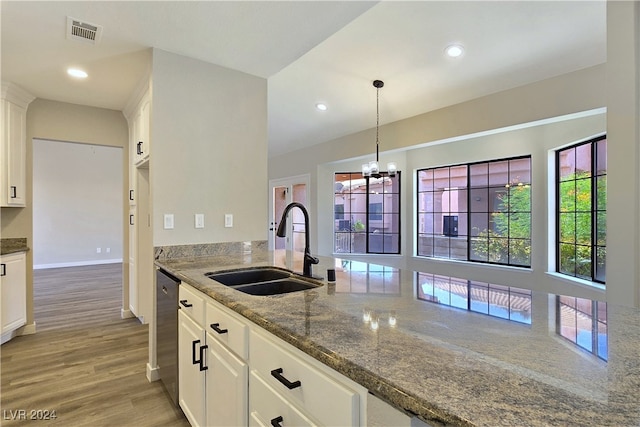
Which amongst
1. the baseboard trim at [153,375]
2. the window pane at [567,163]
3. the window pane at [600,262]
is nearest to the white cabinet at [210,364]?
the baseboard trim at [153,375]

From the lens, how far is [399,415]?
2.15ft

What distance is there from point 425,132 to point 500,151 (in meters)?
1.22

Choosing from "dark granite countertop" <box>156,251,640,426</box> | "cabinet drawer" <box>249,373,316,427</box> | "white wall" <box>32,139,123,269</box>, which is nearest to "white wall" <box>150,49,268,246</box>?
"dark granite countertop" <box>156,251,640,426</box>

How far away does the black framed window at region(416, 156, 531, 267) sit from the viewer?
4641mm

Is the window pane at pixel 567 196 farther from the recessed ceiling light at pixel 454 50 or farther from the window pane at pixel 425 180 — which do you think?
the recessed ceiling light at pixel 454 50

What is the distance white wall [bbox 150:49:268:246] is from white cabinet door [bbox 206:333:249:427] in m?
1.29

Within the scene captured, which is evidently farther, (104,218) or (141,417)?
(104,218)

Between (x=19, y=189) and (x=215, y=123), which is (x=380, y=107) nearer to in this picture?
(x=215, y=123)

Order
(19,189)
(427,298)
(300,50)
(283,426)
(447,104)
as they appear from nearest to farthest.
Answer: (283,426), (427,298), (300,50), (19,189), (447,104)

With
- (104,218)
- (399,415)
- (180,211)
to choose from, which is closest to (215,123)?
(180,211)

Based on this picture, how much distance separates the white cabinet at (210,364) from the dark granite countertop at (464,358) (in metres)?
0.20

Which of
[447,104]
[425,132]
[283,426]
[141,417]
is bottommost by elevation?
[141,417]

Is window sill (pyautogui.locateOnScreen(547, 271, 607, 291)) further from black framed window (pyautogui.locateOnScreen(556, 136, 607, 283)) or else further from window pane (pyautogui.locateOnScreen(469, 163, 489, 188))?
window pane (pyautogui.locateOnScreen(469, 163, 489, 188))

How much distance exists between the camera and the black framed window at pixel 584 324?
2.71 ft
